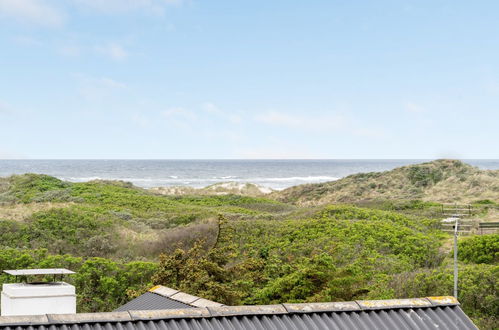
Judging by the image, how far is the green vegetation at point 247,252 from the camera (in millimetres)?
14383

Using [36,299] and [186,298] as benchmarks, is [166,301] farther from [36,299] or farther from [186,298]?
[36,299]

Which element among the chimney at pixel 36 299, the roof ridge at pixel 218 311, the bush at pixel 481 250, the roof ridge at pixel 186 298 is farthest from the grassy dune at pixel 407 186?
the roof ridge at pixel 218 311

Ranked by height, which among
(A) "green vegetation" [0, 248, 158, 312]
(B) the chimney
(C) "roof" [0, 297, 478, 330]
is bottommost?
(A) "green vegetation" [0, 248, 158, 312]

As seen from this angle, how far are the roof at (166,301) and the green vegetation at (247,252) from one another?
13.3 ft

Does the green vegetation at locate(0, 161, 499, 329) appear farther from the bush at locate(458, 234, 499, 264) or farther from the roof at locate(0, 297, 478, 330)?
the roof at locate(0, 297, 478, 330)

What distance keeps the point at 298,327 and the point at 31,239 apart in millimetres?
17977

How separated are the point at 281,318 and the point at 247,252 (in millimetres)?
13546

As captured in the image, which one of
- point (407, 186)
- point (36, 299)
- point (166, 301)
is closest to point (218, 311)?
point (166, 301)

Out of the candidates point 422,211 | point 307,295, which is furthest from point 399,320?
point 422,211

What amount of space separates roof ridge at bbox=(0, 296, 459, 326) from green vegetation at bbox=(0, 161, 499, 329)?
24.6 ft

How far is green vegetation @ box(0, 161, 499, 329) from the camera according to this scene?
1438 cm

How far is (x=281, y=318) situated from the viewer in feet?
18.2

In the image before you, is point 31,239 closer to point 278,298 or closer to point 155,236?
point 155,236

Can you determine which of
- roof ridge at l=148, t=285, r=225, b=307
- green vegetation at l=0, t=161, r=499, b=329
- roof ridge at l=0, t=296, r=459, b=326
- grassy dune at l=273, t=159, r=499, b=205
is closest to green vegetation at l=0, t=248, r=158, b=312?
green vegetation at l=0, t=161, r=499, b=329
